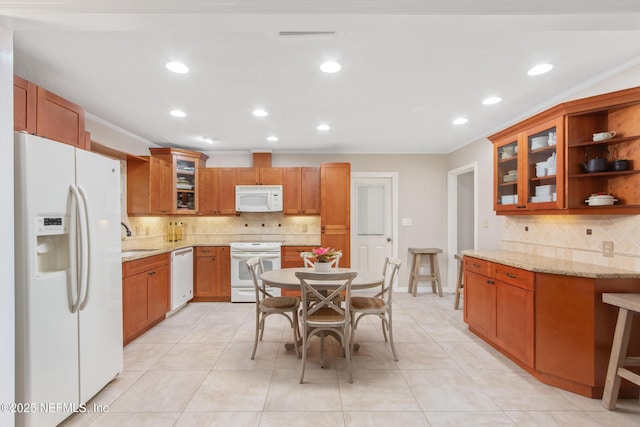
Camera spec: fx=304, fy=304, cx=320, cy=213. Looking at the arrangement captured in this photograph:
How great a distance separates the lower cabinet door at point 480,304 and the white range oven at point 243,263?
2.74m

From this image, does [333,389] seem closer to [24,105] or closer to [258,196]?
[24,105]

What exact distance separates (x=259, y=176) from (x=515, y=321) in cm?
402

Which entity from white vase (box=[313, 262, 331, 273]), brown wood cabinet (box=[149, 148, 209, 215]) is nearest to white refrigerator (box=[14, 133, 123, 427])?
white vase (box=[313, 262, 331, 273])

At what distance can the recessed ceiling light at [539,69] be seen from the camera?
2338 millimetres

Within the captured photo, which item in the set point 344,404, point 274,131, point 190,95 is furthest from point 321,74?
point 344,404

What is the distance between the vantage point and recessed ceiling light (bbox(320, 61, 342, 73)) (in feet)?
7.48

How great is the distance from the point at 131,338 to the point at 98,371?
1.21 meters

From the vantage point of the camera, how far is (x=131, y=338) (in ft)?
10.8

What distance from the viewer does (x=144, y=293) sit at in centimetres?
346

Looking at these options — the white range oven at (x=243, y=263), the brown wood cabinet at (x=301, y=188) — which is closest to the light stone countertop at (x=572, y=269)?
the brown wood cabinet at (x=301, y=188)

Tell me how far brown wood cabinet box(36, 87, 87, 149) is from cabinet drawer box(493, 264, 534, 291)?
12.9 ft

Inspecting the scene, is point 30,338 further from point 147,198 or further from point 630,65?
point 630,65

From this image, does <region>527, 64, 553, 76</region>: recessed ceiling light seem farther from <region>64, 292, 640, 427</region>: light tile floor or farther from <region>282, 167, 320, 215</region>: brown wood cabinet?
<region>282, 167, 320, 215</region>: brown wood cabinet
